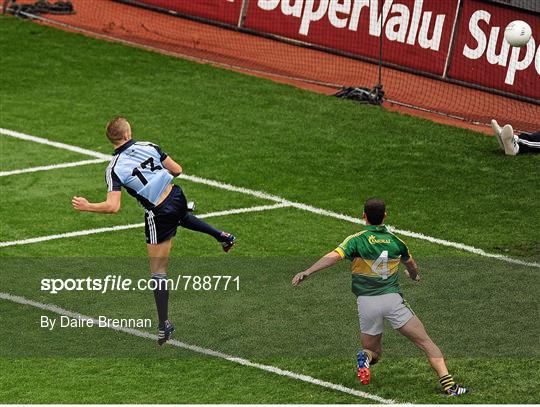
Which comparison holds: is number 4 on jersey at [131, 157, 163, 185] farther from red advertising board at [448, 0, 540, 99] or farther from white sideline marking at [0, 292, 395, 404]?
red advertising board at [448, 0, 540, 99]

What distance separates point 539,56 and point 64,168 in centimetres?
847

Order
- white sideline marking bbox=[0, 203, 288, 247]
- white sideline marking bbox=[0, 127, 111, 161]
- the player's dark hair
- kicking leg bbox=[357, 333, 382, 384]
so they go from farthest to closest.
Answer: white sideline marking bbox=[0, 127, 111, 161]
white sideline marking bbox=[0, 203, 288, 247]
kicking leg bbox=[357, 333, 382, 384]
the player's dark hair

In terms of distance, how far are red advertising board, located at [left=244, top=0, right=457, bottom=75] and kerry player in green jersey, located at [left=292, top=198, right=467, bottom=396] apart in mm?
13176

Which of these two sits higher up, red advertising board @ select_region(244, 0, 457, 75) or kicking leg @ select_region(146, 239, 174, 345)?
red advertising board @ select_region(244, 0, 457, 75)

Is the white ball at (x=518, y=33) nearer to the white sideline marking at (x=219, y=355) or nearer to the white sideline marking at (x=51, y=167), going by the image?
the white sideline marking at (x=51, y=167)

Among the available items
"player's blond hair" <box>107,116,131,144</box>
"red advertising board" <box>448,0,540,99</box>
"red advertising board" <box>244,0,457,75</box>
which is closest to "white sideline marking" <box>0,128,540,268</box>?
"player's blond hair" <box>107,116,131,144</box>

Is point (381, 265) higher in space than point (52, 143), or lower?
higher

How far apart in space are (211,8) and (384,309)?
16899 mm

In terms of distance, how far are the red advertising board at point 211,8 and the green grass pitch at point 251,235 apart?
6.12 feet

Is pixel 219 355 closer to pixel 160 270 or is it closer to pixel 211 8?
pixel 160 270

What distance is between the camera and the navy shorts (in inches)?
Answer: 577

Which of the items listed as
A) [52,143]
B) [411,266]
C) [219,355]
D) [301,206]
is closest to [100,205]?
[219,355]

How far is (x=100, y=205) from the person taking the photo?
14.0 metres

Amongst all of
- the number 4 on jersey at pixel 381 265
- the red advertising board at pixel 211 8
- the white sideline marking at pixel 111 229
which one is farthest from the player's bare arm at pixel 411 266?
the red advertising board at pixel 211 8
